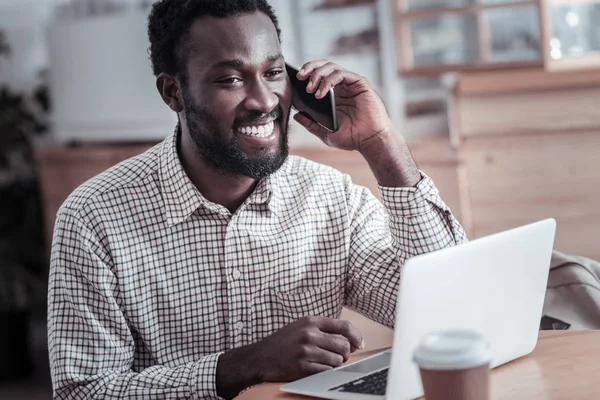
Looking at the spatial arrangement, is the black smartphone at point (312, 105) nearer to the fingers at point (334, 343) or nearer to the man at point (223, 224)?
the man at point (223, 224)

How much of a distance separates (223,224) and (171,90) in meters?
0.31

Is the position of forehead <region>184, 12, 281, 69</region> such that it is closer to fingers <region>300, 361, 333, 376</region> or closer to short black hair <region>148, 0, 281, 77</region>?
short black hair <region>148, 0, 281, 77</region>

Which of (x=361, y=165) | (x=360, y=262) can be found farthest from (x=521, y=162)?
(x=360, y=262)

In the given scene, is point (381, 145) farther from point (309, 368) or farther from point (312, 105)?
point (309, 368)

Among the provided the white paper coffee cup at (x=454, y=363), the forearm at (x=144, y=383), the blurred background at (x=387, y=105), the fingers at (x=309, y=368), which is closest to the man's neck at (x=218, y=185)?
the forearm at (x=144, y=383)

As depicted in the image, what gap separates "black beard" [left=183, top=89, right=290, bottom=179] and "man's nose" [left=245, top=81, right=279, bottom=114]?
2 centimetres

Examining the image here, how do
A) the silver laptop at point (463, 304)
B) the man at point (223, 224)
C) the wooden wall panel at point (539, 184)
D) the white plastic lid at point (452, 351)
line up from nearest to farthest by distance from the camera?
the white plastic lid at point (452, 351)
the silver laptop at point (463, 304)
the man at point (223, 224)
the wooden wall panel at point (539, 184)

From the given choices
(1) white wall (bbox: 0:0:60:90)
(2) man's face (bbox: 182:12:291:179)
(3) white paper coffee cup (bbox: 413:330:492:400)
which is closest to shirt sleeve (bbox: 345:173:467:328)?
(2) man's face (bbox: 182:12:291:179)

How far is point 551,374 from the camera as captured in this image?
1.20 metres

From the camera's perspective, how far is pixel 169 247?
5.32 feet

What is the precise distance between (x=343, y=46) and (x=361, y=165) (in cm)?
59

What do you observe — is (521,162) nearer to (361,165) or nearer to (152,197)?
(361,165)

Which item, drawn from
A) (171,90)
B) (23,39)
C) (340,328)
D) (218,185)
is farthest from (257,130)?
(23,39)

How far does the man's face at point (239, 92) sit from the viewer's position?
162cm
